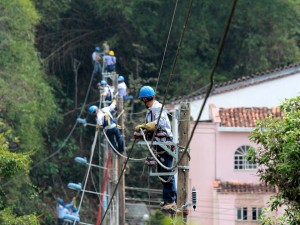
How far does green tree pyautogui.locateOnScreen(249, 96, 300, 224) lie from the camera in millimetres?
17719

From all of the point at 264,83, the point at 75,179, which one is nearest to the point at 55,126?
the point at 75,179

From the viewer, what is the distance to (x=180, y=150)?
55.9 ft

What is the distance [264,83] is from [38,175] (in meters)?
9.09

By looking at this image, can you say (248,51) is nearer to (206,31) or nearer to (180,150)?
(206,31)

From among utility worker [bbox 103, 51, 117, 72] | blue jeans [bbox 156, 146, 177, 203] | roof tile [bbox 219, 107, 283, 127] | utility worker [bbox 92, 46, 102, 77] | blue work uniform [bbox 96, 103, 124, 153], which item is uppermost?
utility worker [bbox 92, 46, 102, 77]

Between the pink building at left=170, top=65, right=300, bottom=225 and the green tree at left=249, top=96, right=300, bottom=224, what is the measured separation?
15.9 m

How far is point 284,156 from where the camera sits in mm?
17797

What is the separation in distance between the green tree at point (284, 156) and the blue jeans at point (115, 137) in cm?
720

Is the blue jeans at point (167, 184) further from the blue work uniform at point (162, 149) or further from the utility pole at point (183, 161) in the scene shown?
the utility pole at point (183, 161)

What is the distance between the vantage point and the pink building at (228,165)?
116ft

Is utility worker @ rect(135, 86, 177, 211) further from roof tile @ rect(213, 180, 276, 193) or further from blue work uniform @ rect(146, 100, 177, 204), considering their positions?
roof tile @ rect(213, 180, 276, 193)

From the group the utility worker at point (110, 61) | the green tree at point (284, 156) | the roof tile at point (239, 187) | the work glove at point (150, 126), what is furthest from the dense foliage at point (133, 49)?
the work glove at point (150, 126)

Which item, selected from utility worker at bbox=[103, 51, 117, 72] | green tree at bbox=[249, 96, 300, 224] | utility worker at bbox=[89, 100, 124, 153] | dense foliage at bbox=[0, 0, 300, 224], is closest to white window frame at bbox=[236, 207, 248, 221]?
utility worker at bbox=[103, 51, 117, 72]

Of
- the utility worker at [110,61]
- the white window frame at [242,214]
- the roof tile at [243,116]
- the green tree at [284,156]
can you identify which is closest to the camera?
the green tree at [284,156]
